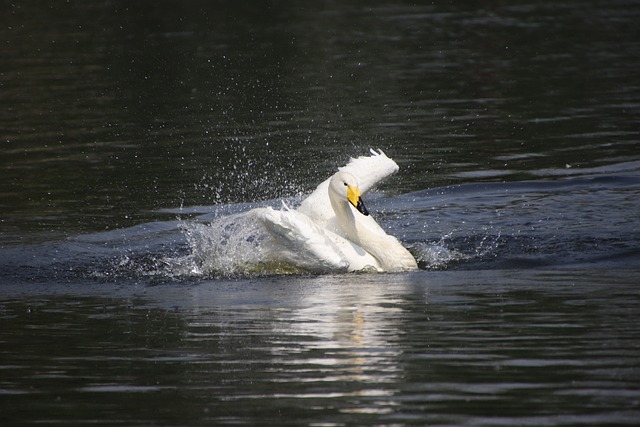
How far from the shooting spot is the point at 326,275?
11320 millimetres

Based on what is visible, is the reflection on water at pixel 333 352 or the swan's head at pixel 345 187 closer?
the reflection on water at pixel 333 352

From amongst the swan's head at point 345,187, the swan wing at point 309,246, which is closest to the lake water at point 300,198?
the swan wing at point 309,246

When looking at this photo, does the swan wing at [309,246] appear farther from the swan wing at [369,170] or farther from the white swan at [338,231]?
the swan wing at [369,170]

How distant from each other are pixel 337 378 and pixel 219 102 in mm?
16194

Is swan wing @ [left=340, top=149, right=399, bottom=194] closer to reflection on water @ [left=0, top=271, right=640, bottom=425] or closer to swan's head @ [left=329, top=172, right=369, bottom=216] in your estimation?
swan's head @ [left=329, top=172, right=369, bottom=216]

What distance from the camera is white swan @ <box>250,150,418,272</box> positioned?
36.1 ft

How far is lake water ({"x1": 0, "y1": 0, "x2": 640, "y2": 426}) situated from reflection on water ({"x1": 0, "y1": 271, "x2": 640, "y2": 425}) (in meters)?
0.03

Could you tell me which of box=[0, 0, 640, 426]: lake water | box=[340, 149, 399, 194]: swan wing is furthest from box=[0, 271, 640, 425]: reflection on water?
box=[340, 149, 399, 194]: swan wing

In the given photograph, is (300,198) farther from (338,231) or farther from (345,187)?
(345,187)

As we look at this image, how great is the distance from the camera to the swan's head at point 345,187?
11.5 m

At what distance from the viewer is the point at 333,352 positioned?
26.2 feet

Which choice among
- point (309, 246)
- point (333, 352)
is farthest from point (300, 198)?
point (333, 352)

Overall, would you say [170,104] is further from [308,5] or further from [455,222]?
[308,5]

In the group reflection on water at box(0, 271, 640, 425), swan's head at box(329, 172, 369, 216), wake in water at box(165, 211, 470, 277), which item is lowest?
reflection on water at box(0, 271, 640, 425)
